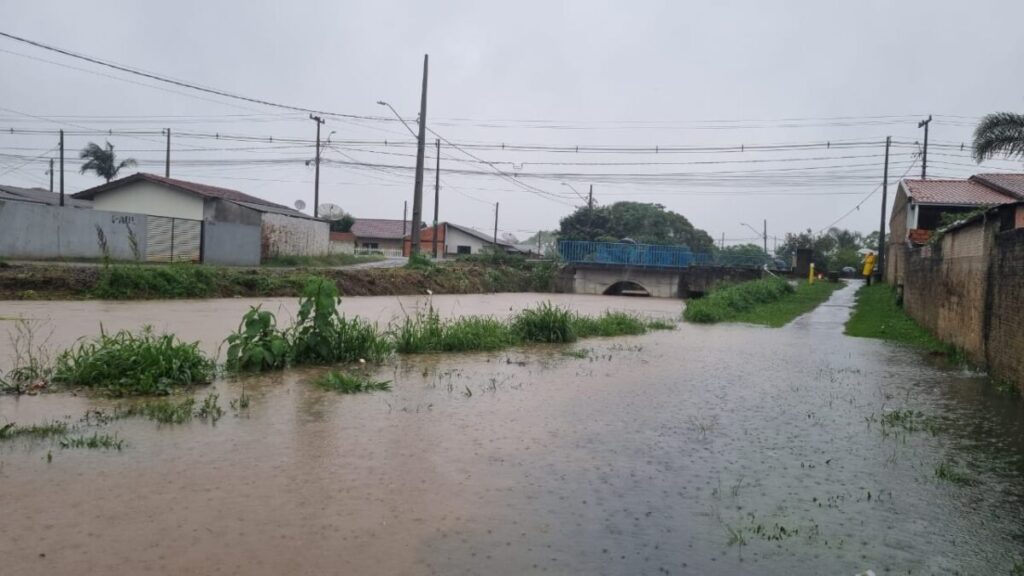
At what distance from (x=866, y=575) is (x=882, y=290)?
32.7 m

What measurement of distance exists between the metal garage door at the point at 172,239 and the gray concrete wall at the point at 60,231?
1.09 feet

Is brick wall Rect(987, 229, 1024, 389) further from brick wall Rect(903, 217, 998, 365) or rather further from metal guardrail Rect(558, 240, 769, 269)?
metal guardrail Rect(558, 240, 769, 269)

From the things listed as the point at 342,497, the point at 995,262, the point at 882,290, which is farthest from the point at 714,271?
the point at 342,497

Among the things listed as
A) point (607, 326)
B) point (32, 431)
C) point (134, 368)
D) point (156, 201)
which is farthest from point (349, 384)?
point (156, 201)

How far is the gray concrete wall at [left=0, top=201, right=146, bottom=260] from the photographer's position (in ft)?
75.5

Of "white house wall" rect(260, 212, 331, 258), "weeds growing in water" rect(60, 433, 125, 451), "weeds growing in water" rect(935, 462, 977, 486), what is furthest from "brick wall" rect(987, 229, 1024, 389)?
"white house wall" rect(260, 212, 331, 258)

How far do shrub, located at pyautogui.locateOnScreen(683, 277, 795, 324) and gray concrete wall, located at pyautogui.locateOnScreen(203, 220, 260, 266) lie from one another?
17.5m

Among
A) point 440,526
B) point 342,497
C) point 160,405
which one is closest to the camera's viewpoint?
point 440,526

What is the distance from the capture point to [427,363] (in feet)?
37.1

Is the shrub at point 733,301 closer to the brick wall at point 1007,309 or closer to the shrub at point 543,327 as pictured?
the shrub at point 543,327

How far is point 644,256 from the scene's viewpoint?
4259 centimetres

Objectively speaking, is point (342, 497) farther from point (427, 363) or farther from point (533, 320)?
point (533, 320)

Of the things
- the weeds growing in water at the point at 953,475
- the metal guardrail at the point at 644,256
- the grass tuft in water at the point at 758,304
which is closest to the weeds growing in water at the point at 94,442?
the weeds growing in water at the point at 953,475

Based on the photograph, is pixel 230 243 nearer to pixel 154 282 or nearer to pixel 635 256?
pixel 154 282
